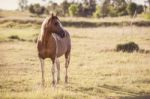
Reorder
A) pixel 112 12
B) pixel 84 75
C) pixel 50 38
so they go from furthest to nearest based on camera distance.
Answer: pixel 112 12 → pixel 84 75 → pixel 50 38

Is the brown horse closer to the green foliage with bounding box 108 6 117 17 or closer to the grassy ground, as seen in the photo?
the grassy ground

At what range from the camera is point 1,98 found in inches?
444

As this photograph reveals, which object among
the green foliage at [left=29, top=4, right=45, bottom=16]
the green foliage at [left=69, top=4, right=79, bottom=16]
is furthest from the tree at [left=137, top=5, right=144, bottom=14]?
the green foliage at [left=29, top=4, right=45, bottom=16]

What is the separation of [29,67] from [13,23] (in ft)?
104

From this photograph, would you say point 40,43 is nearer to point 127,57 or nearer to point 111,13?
point 127,57

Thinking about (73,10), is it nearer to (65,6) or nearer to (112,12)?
(112,12)

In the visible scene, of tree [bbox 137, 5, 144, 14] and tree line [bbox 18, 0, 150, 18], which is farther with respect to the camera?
tree [bbox 137, 5, 144, 14]

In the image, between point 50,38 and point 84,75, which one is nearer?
point 50,38

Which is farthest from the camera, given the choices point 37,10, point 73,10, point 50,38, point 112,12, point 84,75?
point 73,10

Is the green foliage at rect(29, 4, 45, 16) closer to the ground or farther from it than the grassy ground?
closer to the ground

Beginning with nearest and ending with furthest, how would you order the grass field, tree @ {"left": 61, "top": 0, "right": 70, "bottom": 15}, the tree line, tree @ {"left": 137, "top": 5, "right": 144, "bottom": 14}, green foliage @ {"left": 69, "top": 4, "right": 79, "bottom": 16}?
1. the grass field
2. the tree line
3. green foliage @ {"left": 69, "top": 4, "right": 79, "bottom": 16}
4. tree @ {"left": 137, "top": 5, "right": 144, "bottom": 14}
5. tree @ {"left": 61, "top": 0, "right": 70, "bottom": 15}

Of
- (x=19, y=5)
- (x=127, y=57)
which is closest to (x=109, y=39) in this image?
(x=127, y=57)

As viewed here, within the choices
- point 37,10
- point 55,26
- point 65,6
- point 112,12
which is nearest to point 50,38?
point 55,26

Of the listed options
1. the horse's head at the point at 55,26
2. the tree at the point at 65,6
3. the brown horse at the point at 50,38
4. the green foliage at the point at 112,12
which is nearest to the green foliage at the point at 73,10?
the green foliage at the point at 112,12
